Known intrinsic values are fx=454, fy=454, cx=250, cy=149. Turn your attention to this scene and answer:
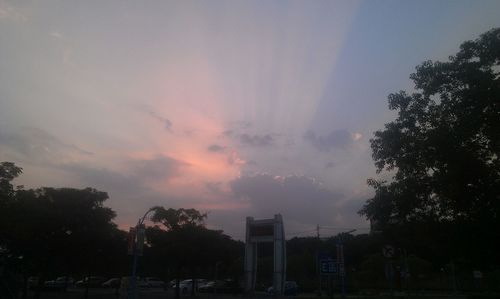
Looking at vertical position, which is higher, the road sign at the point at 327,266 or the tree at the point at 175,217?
the tree at the point at 175,217

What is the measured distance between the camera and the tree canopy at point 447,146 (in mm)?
17906

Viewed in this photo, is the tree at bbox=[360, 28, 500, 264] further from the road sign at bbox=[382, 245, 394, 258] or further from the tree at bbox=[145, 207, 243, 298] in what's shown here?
the tree at bbox=[145, 207, 243, 298]

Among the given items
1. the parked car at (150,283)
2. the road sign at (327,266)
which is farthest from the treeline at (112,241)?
the parked car at (150,283)

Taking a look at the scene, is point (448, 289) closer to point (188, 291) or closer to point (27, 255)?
point (188, 291)

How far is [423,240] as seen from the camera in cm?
2059

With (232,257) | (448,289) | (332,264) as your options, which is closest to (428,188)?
(332,264)

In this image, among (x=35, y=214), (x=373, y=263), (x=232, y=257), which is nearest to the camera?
(x=35, y=214)

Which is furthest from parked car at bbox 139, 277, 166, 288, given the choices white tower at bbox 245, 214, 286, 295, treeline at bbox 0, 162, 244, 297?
white tower at bbox 245, 214, 286, 295

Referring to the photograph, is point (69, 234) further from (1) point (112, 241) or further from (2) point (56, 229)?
(1) point (112, 241)

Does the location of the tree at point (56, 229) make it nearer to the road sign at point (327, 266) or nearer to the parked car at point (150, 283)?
the road sign at point (327, 266)

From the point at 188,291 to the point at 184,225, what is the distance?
16.2 meters

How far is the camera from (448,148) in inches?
711

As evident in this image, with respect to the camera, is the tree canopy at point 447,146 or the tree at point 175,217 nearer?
the tree canopy at point 447,146

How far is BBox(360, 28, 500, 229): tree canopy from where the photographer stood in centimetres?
1791
